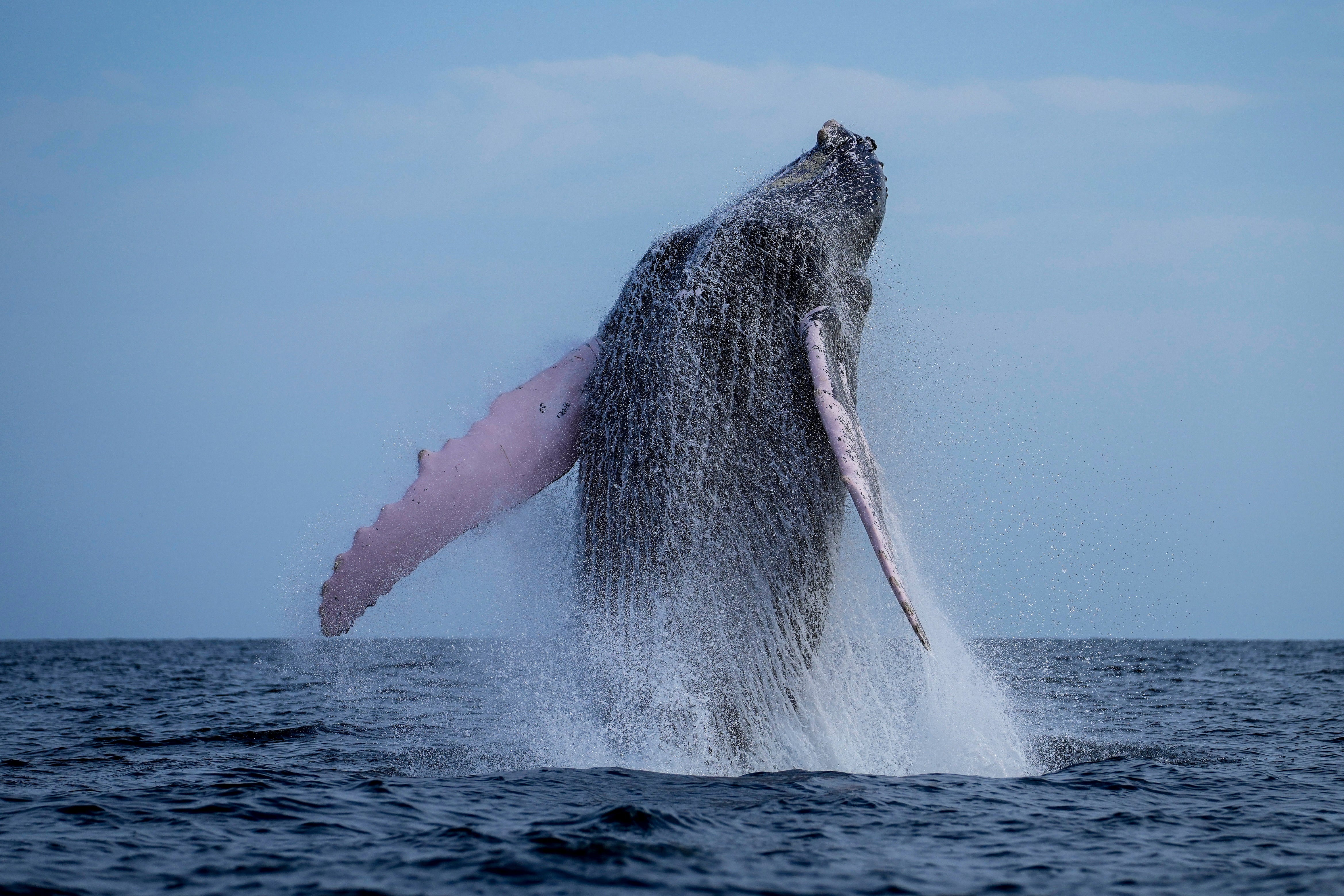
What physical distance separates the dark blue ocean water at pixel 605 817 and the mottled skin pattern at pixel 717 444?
1.18m

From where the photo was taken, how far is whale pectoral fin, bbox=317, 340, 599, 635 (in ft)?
24.0

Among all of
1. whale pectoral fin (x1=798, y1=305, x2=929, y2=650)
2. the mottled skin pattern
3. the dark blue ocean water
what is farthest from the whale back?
the dark blue ocean water

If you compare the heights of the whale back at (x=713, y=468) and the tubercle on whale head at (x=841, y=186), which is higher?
the tubercle on whale head at (x=841, y=186)

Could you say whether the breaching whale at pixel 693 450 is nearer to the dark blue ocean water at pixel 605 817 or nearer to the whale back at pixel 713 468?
the whale back at pixel 713 468

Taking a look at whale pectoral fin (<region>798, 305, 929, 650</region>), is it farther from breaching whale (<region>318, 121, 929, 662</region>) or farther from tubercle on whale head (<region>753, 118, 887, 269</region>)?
tubercle on whale head (<region>753, 118, 887, 269</region>)

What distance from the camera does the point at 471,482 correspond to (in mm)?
7551

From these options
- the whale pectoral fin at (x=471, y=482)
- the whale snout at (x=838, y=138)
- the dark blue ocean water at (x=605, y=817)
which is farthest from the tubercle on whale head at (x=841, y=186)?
the dark blue ocean water at (x=605, y=817)

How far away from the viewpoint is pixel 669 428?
733 centimetres

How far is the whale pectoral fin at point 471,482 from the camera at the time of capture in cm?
731

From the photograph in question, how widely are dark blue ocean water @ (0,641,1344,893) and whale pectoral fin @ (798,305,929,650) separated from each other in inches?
56.0

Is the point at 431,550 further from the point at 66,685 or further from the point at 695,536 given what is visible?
the point at 66,685

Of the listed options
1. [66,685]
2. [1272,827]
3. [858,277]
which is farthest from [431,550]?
[66,685]

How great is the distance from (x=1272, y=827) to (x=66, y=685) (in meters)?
21.8

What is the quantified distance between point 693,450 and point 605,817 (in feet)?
8.44
